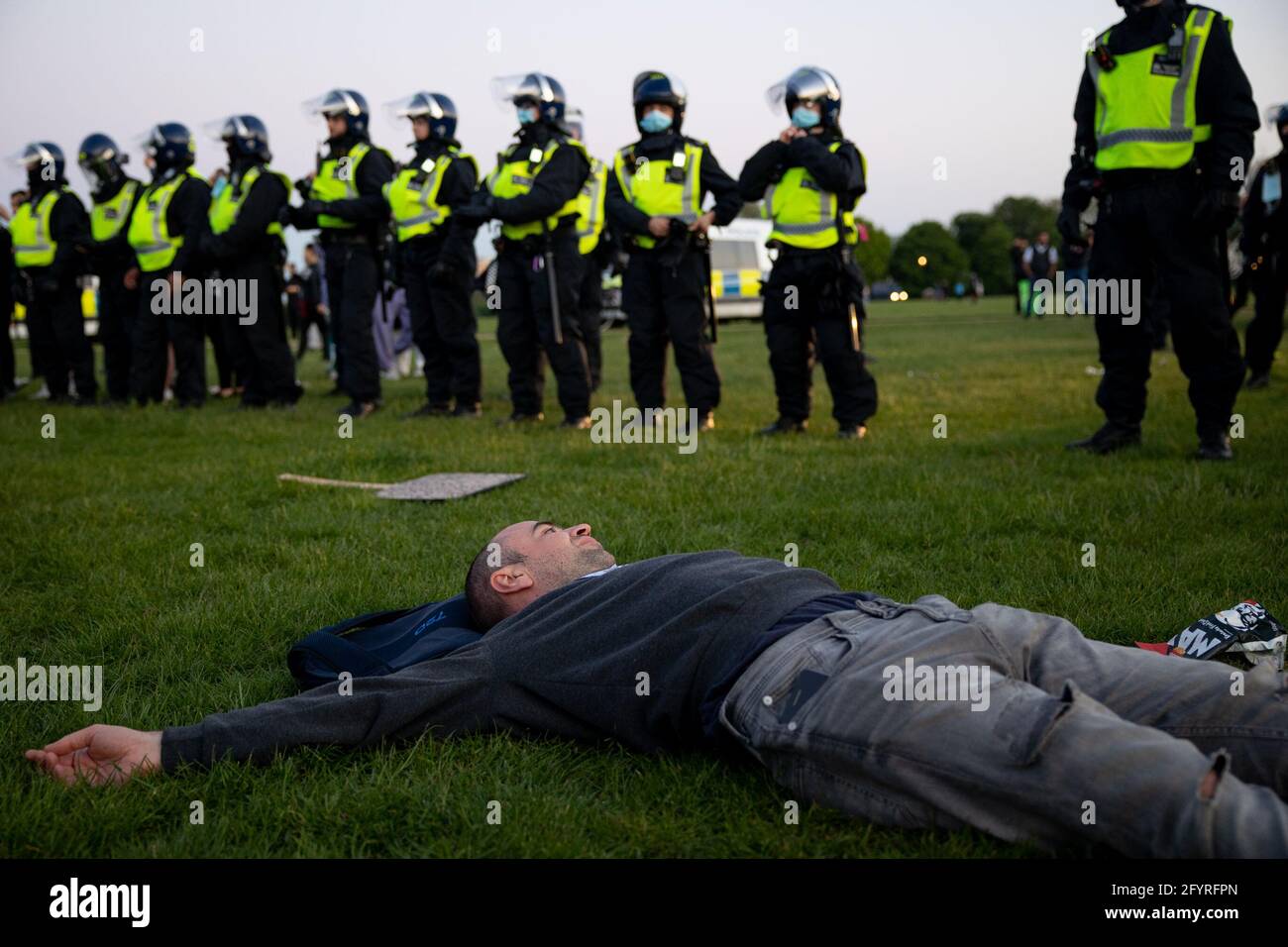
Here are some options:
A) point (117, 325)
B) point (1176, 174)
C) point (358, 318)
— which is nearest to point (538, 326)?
point (358, 318)

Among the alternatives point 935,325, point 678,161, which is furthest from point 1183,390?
point 935,325

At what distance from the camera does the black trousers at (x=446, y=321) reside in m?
10.7

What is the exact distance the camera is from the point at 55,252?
1261 cm

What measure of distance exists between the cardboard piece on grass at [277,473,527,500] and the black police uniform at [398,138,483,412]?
3.67m

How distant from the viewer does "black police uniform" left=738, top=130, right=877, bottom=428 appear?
8281mm

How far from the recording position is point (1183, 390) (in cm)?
1088

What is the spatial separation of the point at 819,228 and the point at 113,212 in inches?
325

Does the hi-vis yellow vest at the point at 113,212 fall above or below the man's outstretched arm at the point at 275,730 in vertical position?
above

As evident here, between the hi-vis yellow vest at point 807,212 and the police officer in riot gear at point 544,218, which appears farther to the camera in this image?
the police officer in riot gear at point 544,218

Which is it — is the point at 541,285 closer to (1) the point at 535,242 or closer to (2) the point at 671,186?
(1) the point at 535,242

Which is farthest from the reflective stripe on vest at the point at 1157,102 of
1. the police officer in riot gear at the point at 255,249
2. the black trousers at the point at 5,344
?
the black trousers at the point at 5,344

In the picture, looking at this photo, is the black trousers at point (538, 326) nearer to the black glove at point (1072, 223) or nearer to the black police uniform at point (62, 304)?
the black glove at point (1072, 223)

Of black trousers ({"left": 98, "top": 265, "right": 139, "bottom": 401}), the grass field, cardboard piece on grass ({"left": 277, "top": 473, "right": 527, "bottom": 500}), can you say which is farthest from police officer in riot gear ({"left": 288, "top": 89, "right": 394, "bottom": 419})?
cardboard piece on grass ({"left": 277, "top": 473, "right": 527, "bottom": 500})

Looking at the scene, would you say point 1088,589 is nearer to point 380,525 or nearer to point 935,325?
point 380,525
